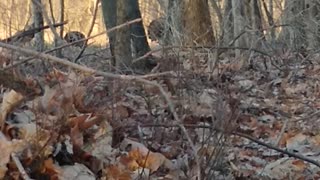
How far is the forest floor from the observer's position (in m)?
→ 3.00

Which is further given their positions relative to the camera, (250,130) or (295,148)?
(250,130)

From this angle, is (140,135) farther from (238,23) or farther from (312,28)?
(312,28)

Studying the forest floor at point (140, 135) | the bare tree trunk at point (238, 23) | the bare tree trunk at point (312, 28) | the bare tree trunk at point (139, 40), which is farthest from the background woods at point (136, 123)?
the bare tree trunk at point (312, 28)

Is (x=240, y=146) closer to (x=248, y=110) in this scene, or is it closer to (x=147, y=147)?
(x=147, y=147)

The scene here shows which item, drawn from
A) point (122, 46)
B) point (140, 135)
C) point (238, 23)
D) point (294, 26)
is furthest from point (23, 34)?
point (294, 26)

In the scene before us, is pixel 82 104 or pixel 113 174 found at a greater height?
pixel 82 104

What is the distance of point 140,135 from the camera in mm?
3781

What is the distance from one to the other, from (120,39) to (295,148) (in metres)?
2.56

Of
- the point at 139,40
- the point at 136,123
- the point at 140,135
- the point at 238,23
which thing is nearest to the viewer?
the point at 140,135

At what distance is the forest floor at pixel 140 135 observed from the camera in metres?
3.00

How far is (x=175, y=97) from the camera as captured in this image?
491 centimetres

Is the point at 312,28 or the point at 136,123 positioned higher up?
the point at 136,123

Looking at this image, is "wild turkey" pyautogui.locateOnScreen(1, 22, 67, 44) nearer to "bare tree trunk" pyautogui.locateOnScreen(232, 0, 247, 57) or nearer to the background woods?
the background woods

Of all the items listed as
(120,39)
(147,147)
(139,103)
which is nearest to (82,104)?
(147,147)
